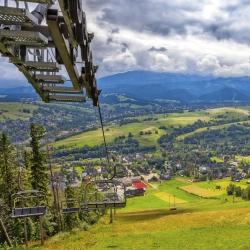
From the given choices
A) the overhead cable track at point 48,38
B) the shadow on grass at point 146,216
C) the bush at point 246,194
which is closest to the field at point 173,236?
the shadow on grass at point 146,216

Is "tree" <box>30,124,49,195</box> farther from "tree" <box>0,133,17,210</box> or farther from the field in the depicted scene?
the field

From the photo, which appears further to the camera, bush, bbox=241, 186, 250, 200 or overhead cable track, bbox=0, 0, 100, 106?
bush, bbox=241, 186, 250, 200

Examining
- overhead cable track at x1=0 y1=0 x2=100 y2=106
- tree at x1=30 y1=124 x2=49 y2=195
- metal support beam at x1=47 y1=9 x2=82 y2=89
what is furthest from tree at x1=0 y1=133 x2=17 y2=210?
metal support beam at x1=47 y1=9 x2=82 y2=89

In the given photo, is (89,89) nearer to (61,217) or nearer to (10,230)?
(10,230)

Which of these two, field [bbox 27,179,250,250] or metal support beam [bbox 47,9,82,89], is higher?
metal support beam [bbox 47,9,82,89]

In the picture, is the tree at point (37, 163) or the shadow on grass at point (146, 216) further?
the shadow on grass at point (146, 216)

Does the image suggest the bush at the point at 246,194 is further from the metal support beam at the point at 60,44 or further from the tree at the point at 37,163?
the metal support beam at the point at 60,44

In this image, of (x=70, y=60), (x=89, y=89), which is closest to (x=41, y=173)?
(x=89, y=89)

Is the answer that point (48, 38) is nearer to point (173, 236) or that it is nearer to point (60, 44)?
point (60, 44)

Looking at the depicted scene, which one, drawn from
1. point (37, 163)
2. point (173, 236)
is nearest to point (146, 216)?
point (37, 163)
